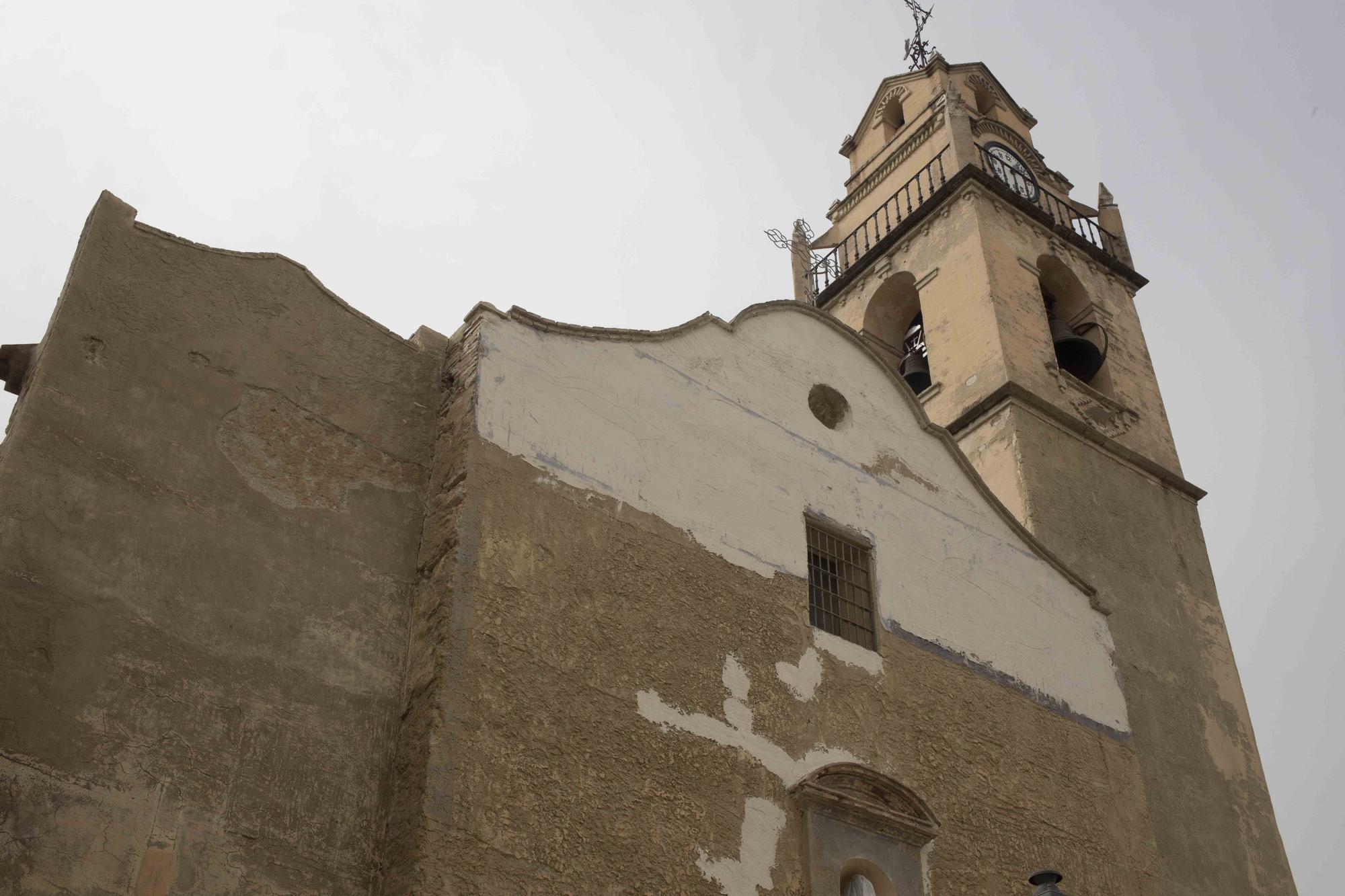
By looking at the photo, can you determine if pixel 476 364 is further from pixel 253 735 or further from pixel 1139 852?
pixel 1139 852

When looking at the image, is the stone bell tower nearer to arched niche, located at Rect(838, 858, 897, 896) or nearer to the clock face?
the clock face

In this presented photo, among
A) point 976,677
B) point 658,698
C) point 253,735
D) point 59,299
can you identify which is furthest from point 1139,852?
point 59,299

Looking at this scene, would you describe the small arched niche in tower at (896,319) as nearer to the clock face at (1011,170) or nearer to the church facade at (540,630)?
the clock face at (1011,170)

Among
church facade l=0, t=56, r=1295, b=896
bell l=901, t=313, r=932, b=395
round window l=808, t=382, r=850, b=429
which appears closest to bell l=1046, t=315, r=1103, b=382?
bell l=901, t=313, r=932, b=395

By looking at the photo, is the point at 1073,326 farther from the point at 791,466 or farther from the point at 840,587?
the point at 840,587

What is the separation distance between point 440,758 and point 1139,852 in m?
6.18

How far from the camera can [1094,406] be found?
1543 centimetres

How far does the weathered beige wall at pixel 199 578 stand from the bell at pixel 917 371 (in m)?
8.80

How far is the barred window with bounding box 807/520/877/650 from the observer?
10062mm

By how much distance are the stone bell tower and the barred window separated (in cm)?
297

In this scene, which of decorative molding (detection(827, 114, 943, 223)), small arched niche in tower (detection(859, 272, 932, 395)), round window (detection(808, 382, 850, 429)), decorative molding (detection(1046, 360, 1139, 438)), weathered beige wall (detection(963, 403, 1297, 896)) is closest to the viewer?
round window (detection(808, 382, 850, 429))

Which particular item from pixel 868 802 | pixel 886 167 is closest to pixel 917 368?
pixel 886 167

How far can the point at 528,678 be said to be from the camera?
7.77 metres

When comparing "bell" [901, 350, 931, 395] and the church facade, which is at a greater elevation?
"bell" [901, 350, 931, 395]
